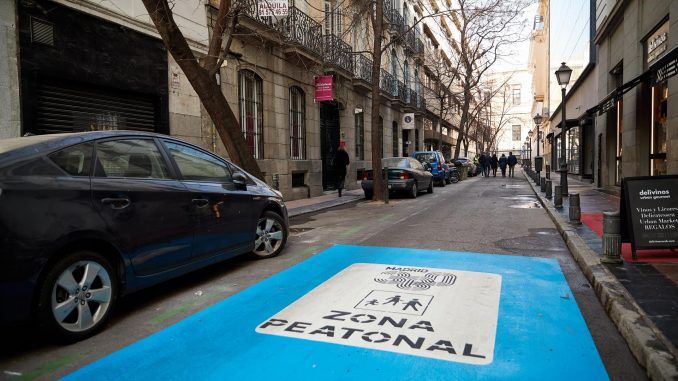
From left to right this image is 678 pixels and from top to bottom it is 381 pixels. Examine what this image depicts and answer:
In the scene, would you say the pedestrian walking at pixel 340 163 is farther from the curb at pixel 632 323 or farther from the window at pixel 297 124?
the curb at pixel 632 323

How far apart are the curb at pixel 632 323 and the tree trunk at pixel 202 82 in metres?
6.39

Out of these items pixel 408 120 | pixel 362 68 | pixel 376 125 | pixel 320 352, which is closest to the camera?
pixel 320 352

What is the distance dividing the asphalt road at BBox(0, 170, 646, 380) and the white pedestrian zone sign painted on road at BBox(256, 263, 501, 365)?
2.78ft

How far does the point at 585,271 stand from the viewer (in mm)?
5555

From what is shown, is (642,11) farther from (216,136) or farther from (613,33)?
(216,136)

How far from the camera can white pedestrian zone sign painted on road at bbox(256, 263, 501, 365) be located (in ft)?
11.3

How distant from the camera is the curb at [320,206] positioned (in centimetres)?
1279

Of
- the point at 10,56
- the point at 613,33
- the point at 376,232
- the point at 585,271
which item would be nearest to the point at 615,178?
the point at 613,33

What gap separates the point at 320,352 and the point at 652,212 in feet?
15.4

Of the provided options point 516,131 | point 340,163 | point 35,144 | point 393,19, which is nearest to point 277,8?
point 340,163

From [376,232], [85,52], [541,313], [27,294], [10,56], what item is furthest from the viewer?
[85,52]

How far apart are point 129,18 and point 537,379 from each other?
11.1 meters

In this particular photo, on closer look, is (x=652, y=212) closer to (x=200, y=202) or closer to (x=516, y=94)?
(x=200, y=202)

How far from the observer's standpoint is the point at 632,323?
358cm
